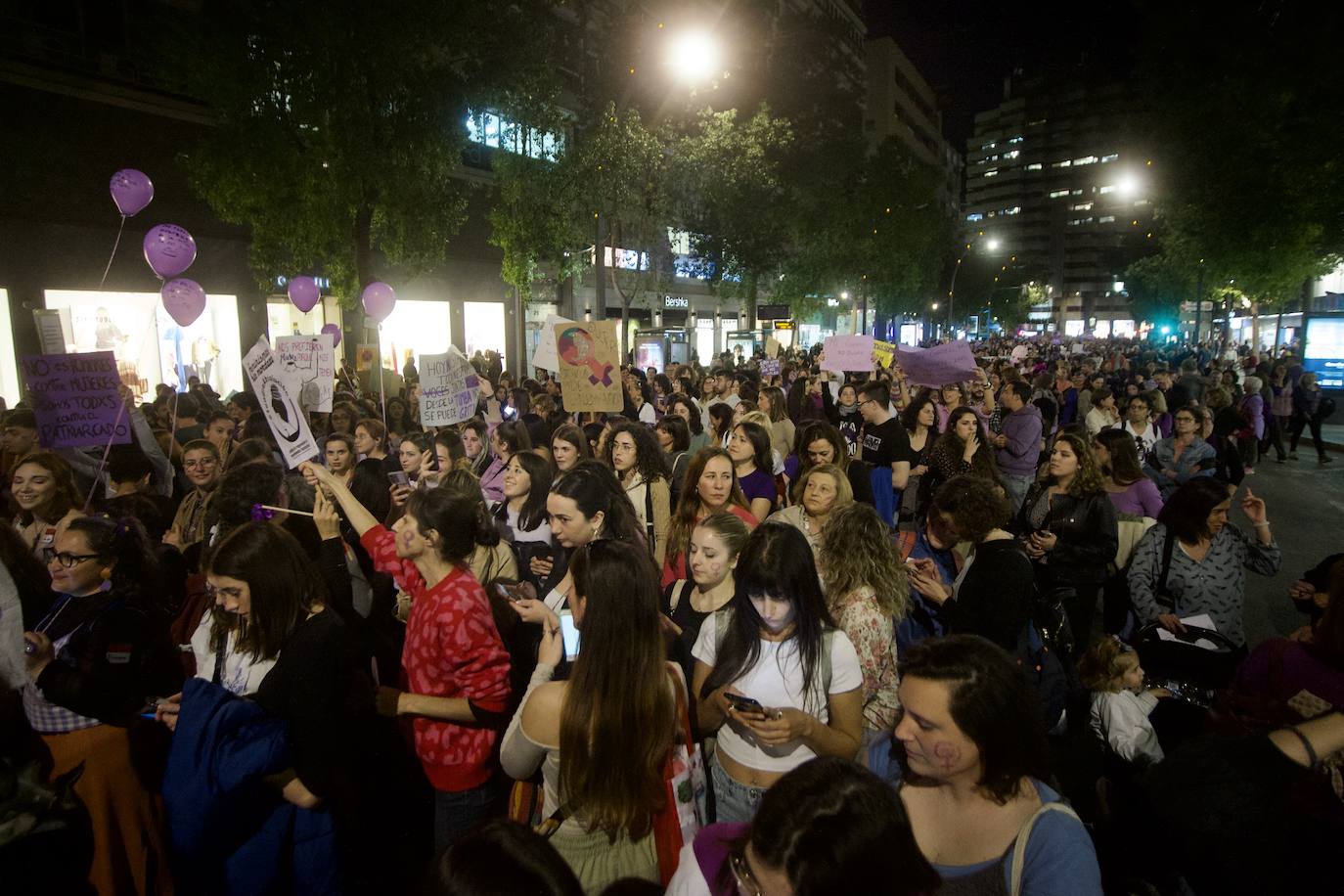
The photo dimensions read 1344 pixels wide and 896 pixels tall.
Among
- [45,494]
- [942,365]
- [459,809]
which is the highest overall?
[942,365]

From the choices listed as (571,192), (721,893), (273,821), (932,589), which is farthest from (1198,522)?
(571,192)

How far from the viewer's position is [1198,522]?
4520mm

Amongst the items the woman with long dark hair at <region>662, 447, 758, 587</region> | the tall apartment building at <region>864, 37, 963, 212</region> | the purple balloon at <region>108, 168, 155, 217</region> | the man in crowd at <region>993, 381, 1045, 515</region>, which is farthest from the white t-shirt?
the tall apartment building at <region>864, 37, 963, 212</region>

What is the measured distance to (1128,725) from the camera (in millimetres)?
3676

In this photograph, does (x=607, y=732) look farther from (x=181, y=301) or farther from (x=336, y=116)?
(x=336, y=116)

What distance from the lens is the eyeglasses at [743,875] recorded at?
5.26 ft

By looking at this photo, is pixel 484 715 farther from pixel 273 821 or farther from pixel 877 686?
pixel 877 686

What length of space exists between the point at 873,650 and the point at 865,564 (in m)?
0.43

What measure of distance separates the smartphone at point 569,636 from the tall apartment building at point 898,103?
66.4 metres

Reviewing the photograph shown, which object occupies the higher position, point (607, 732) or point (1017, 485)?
point (607, 732)

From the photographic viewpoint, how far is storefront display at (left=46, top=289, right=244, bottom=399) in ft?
51.0

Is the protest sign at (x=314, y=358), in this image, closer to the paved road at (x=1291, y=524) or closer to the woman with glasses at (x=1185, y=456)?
the woman with glasses at (x=1185, y=456)

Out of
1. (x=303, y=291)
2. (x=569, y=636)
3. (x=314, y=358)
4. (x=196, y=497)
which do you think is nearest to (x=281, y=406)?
(x=196, y=497)

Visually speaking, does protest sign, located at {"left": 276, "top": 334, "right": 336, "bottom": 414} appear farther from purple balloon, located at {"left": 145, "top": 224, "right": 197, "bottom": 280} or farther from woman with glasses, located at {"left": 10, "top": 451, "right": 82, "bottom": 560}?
purple balloon, located at {"left": 145, "top": 224, "right": 197, "bottom": 280}
